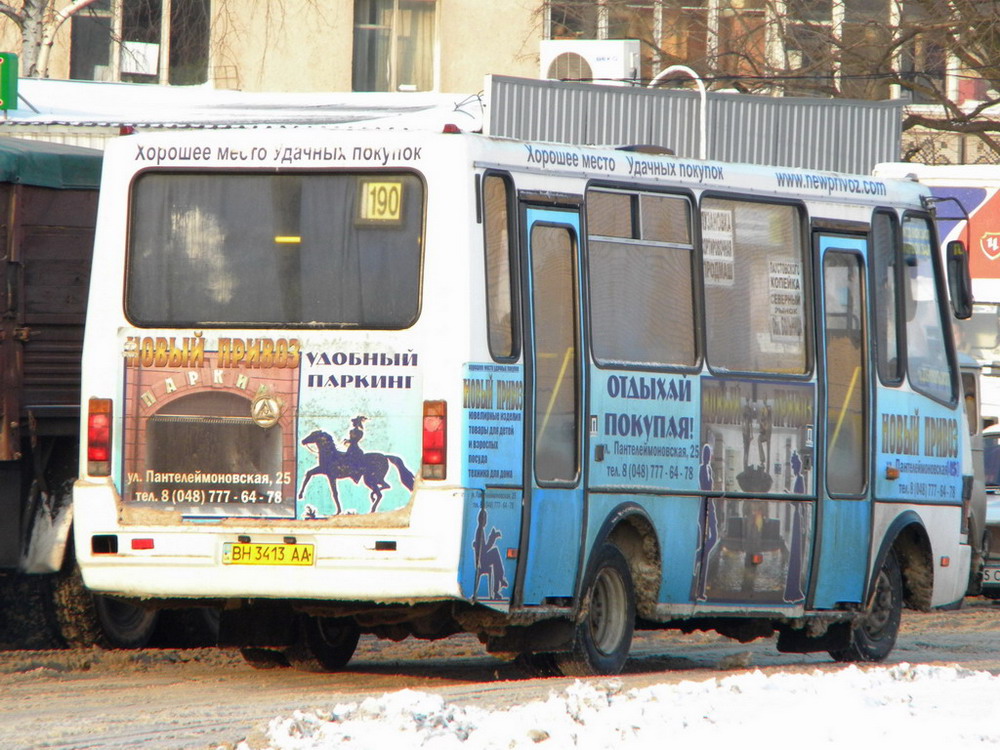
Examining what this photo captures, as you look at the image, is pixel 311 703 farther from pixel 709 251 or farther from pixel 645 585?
pixel 709 251

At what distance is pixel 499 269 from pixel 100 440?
83.9 inches

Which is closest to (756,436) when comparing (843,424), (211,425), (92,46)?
(843,424)

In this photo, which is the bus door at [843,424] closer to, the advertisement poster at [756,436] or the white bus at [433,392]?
the advertisement poster at [756,436]

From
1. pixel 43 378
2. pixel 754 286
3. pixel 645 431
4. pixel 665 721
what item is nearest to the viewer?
pixel 665 721

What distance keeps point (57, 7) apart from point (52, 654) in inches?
939

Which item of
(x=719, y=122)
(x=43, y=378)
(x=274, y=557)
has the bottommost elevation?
(x=274, y=557)

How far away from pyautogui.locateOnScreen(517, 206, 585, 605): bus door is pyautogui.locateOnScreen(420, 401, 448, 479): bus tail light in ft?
1.76

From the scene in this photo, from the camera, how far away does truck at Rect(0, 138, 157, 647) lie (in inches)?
416

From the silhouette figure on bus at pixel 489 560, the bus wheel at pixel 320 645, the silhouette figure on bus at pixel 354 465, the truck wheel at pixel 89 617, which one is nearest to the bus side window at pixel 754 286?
the silhouette figure on bus at pixel 489 560

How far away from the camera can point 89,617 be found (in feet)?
37.6

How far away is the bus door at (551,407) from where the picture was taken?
31.9 ft

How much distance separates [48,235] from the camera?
11.0m

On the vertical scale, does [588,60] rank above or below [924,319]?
above

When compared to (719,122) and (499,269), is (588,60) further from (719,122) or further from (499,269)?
(499,269)
